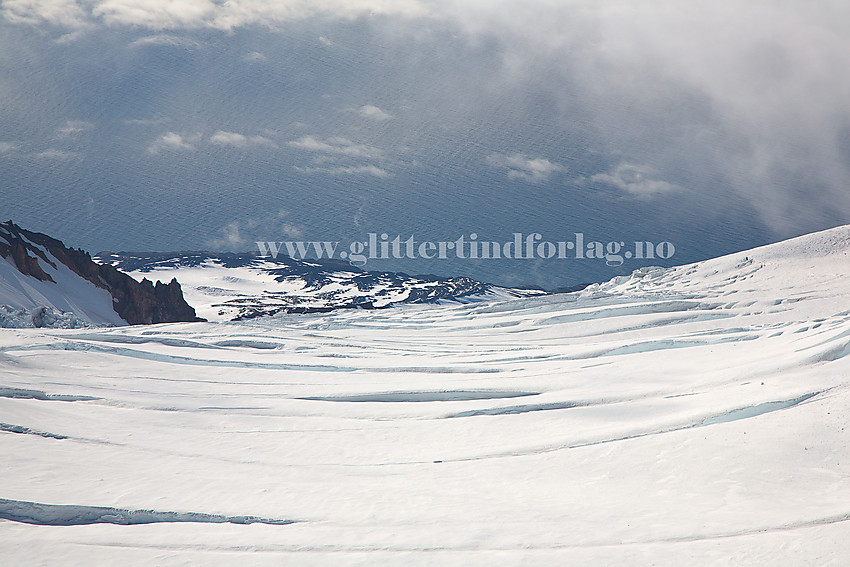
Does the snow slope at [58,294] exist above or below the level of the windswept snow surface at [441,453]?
above

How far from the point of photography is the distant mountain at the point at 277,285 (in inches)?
2876

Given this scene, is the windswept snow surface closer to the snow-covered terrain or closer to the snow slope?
the snow-covered terrain

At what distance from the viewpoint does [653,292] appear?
31500mm

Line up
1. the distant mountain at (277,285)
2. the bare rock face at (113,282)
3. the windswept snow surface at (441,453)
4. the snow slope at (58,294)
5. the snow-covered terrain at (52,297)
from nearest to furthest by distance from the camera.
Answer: the windswept snow surface at (441,453)
the snow-covered terrain at (52,297)
the snow slope at (58,294)
the bare rock face at (113,282)
the distant mountain at (277,285)

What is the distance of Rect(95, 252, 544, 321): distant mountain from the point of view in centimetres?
7306

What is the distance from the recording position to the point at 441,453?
34.1 feet

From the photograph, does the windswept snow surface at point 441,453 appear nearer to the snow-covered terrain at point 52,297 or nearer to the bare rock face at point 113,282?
the snow-covered terrain at point 52,297

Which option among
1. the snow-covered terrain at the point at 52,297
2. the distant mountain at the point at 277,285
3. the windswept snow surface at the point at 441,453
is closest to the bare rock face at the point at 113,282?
the snow-covered terrain at the point at 52,297

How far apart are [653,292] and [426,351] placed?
14.3 m

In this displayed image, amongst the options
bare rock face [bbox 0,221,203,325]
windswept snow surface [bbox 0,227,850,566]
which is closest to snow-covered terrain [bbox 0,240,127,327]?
bare rock face [bbox 0,221,203,325]

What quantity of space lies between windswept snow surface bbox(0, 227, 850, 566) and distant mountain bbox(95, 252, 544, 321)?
4269 cm

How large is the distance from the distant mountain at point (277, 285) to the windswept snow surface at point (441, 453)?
42.7 m

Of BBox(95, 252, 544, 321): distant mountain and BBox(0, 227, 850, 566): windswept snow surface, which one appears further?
BBox(95, 252, 544, 321): distant mountain

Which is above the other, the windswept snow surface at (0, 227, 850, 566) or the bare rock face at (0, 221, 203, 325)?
the bare rock face at (0, 221, 203, 325)
